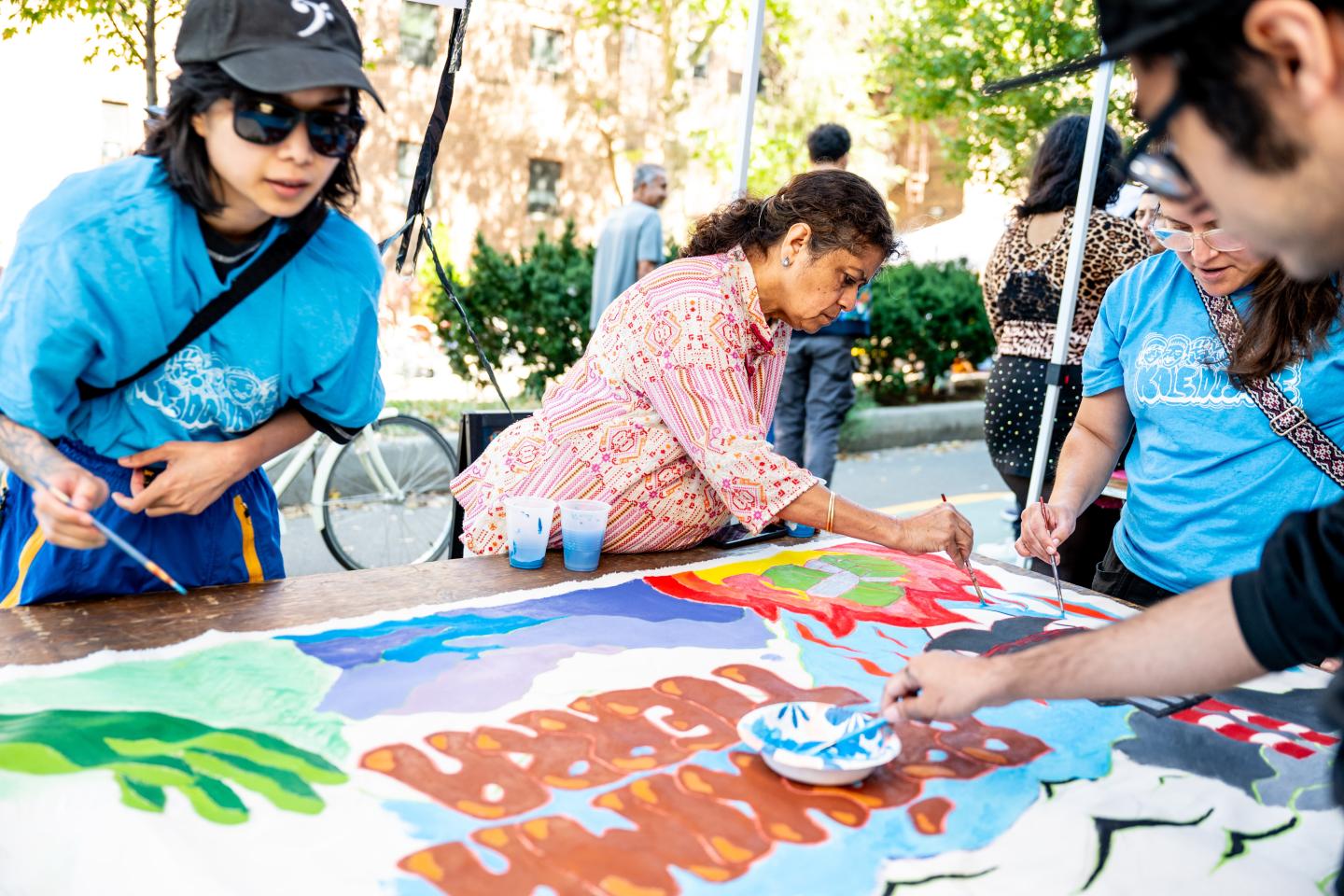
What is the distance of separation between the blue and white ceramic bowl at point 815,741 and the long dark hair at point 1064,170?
2998mm

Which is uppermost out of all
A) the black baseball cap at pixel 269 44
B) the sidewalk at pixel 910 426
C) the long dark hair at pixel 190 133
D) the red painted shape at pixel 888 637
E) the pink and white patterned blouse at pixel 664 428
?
the black baseball cap at pixel 269 44

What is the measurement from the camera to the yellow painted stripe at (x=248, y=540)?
191 centimetres

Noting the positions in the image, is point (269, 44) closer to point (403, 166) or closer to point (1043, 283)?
point (1043, 283)

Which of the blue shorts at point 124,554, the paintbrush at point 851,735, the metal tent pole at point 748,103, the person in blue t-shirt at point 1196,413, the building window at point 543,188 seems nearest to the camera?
the paintbrush at point 851,735

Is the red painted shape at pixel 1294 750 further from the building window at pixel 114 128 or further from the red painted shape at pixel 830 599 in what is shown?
the building window at pixel 114 128

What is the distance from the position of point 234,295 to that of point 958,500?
5.76 metres

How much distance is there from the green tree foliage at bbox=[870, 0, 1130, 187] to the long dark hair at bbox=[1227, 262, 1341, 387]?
763 cm

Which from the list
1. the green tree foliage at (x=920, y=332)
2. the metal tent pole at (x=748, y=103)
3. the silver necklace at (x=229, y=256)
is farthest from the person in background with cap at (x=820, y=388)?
the silver necklace at (x=229, y=256)

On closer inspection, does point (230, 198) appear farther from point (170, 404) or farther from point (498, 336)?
point (498, 336)

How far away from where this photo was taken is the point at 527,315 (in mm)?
7457

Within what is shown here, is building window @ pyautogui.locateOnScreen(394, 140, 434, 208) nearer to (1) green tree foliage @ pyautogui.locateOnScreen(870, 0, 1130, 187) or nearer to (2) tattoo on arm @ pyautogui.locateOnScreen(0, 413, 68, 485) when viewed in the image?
(1) green tree foliage @ pyautogui.locateOnScreen(870, 0, 1130, 187)

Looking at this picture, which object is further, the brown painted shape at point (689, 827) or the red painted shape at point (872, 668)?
the red painted shape at point (872, 668)

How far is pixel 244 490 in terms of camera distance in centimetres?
194

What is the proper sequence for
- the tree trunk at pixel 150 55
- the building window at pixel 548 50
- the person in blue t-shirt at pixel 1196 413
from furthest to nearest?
the building window at pixel 548 50 < the tree trunk at pixel 150 55 < the person in blue t-shirt at pixel 1196 413
